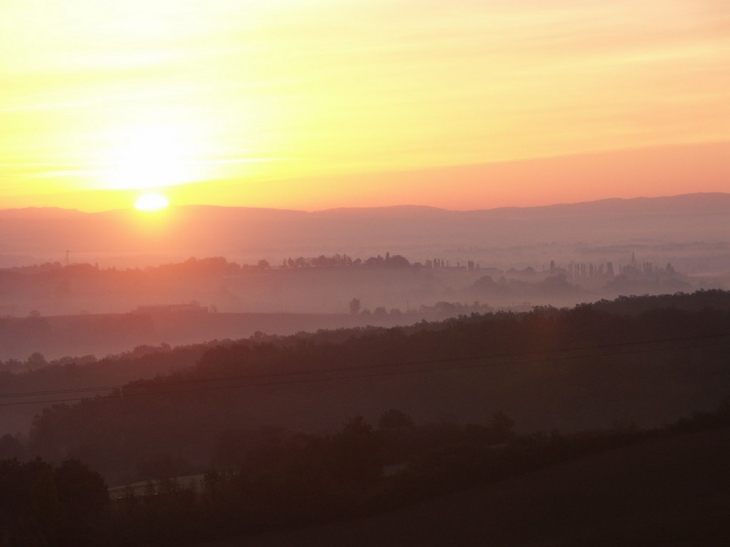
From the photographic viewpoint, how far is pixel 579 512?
58.2ft

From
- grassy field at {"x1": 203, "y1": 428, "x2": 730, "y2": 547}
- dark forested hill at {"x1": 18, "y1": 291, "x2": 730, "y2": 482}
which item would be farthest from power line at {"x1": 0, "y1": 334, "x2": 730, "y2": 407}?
grassy field at {"x1": 203, "y1": 428, "x2": 730, "y2": 547}

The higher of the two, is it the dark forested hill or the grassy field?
the dark forested hill

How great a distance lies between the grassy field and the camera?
1608 centimetres

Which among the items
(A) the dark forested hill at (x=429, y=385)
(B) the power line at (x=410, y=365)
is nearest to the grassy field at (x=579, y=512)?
(A) the dark forested hill at (x=429, y=385)

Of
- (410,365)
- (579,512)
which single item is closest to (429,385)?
(410,365)

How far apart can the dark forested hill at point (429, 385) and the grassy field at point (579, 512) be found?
14302 millimetres

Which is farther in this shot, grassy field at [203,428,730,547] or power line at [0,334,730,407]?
power line at [0,334,730,407]

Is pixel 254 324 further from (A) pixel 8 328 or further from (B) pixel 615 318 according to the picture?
(B) pixel 615 318

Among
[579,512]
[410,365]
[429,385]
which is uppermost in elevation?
[410,365]

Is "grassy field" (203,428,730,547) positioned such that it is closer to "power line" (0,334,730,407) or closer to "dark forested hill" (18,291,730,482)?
"dark forested hill" (18,291,730,482)

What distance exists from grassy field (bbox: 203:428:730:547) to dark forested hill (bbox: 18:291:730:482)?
1430cm

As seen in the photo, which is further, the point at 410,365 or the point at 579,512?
the point at 410,365

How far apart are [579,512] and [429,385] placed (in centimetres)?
2558

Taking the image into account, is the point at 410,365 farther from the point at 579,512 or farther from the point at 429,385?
the point at 579,512
